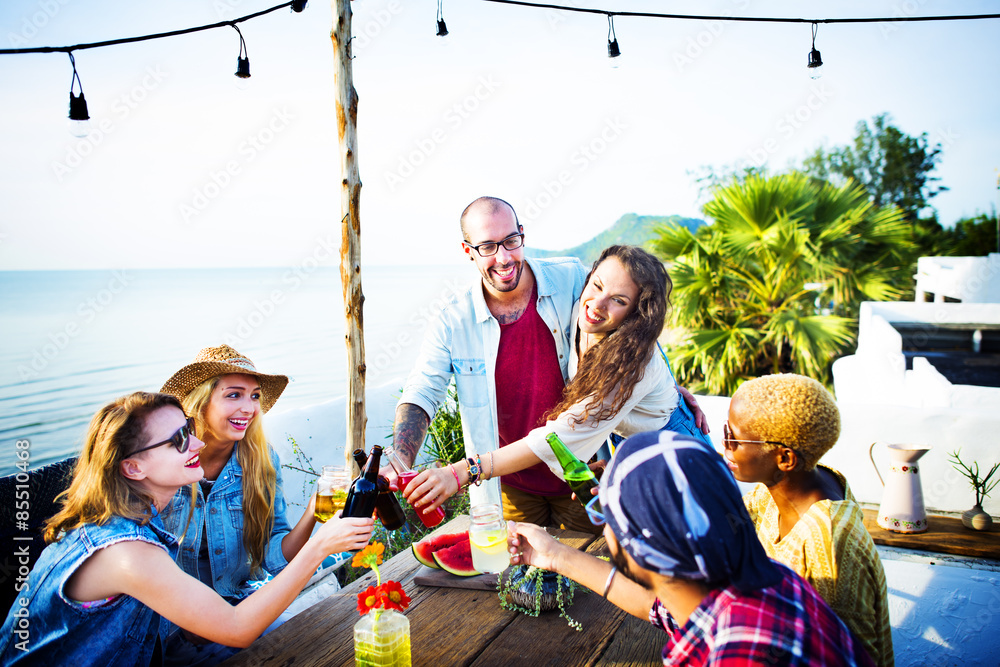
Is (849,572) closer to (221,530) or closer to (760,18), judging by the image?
(221,530)

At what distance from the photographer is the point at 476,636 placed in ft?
6.23

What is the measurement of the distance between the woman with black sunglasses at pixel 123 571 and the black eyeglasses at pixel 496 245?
5.25 ft

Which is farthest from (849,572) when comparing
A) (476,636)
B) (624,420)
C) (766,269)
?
(766,269)

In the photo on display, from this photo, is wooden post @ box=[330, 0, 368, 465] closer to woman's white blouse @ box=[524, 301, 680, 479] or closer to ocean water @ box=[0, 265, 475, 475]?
ocean water @ box=[0, 265, 475, 475]

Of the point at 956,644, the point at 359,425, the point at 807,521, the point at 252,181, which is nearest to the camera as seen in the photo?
the point at 807,521

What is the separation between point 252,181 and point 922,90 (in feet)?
140

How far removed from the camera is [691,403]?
304 centimetres

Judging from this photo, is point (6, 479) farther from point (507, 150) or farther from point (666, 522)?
point (507, 150)

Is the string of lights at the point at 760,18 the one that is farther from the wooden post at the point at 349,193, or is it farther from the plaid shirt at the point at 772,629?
the plaid shirt at the point at 772,629

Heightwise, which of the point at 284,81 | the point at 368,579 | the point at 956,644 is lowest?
the point at 956,644

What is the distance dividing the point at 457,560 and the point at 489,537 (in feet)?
1.45

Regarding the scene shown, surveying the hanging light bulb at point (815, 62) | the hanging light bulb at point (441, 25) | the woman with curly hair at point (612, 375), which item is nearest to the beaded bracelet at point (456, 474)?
the woman with curly hair at point (612, 375)

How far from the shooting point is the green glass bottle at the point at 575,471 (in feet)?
7.27

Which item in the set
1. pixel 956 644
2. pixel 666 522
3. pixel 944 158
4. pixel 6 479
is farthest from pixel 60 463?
pixel 944 158
